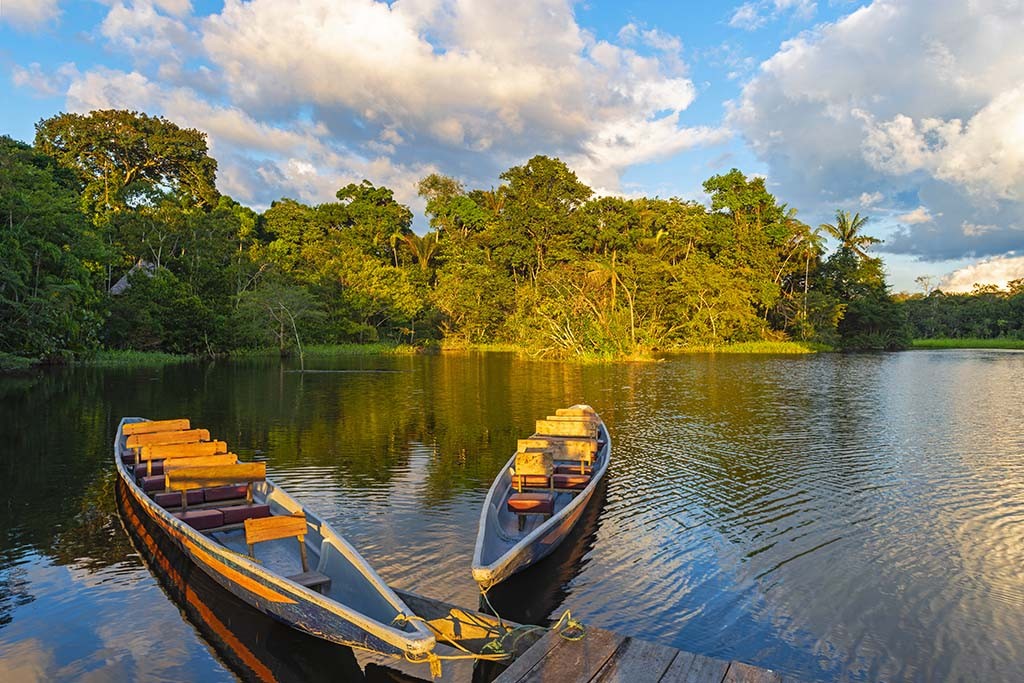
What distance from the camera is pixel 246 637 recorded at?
7738 mm

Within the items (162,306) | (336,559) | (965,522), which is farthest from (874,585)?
(162,306)

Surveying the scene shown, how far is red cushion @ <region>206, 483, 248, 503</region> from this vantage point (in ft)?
35.8

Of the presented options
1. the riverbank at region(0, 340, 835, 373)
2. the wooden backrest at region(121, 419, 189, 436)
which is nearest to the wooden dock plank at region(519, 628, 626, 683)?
the wooden backrest at region(121, 419, 189, 436)

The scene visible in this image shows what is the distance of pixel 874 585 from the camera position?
958 cm

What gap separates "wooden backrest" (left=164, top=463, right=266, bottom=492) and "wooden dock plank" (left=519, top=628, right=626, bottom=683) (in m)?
6.45

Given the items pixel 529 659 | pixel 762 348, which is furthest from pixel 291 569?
pixel 762 348

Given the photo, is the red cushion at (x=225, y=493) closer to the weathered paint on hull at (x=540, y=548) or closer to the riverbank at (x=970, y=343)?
the weathered paint on hull at (x=540, y=548)

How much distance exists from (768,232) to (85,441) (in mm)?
73819

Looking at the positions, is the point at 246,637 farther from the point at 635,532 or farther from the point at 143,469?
the point at 143,469

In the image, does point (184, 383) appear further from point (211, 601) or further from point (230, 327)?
point (211, 601)

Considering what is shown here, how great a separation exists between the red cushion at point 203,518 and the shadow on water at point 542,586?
4181mm

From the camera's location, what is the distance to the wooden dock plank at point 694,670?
539 centimetres

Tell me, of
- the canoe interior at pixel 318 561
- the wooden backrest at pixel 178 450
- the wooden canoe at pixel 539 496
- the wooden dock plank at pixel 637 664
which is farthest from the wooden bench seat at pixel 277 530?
the wooden backrest at pixel 178 450

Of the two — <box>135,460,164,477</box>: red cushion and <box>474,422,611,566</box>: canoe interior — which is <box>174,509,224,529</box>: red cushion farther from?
<box>474,422,611,566</box>: canoe interior
